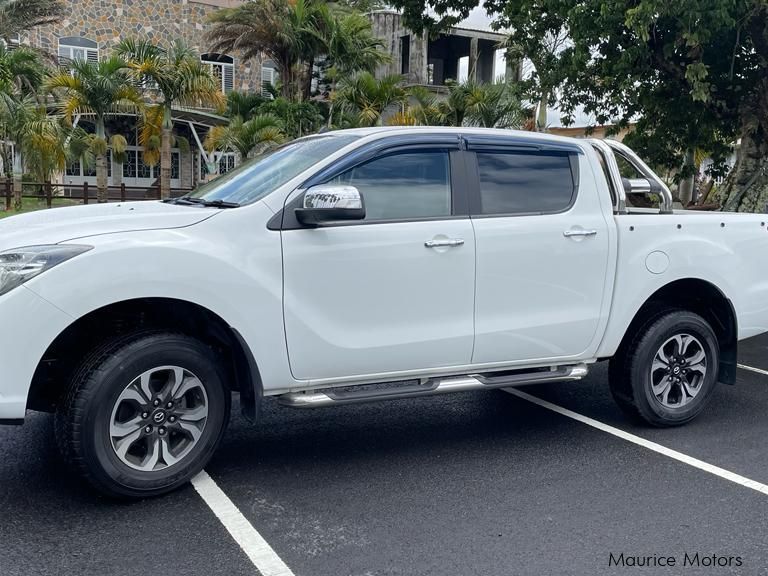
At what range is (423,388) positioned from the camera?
15.0ft

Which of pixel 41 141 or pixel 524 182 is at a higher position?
pixel 41 141

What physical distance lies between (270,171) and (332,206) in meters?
0.79

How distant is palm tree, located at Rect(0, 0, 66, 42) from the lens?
93.5ft

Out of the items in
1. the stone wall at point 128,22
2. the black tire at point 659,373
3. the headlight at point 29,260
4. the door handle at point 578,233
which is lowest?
the black tire at point 659,373

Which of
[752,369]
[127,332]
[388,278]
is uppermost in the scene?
[388,278]

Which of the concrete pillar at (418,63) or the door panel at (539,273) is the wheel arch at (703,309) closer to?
the door panel at (539,273)

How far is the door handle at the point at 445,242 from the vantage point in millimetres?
4518

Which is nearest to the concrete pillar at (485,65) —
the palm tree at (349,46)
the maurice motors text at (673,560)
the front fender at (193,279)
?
the palm tree at (349,46)

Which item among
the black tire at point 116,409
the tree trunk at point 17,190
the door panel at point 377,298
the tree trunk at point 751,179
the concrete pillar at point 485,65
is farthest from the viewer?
the concrete pillar at point 485,65

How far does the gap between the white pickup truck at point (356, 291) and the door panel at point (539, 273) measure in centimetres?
1

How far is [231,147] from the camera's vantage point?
22438mm

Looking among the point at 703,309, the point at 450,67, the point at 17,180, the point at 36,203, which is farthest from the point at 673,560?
the point at 450,67

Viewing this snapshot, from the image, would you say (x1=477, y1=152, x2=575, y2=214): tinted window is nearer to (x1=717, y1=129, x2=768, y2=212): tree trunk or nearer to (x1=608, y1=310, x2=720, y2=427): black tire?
(x1=608, y1=310, x2=720, y2=427): black tire

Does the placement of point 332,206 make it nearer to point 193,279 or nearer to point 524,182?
point 193,279
